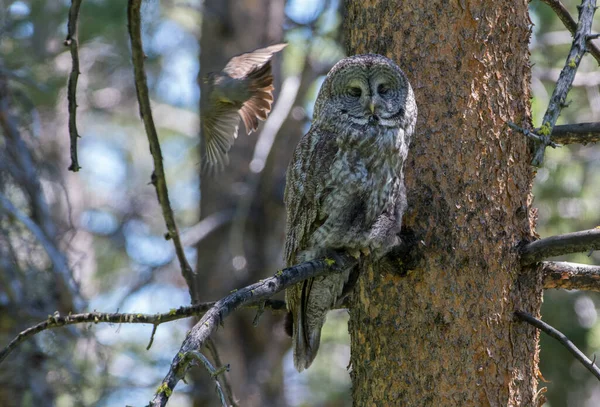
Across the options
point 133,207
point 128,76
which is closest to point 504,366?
point 133,207

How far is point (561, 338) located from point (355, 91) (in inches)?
53.5

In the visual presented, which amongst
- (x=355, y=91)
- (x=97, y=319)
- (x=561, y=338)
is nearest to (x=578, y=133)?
(x=561, y=338)

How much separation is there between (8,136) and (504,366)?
12.9 ft

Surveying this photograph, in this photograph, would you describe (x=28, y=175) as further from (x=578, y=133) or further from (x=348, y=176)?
(x=578, y=133)

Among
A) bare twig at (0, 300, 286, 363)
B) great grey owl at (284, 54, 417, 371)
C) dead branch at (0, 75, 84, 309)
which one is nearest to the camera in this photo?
bare twig at (0, 300, 286, 363)

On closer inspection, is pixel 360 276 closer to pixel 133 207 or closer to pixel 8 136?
pixel 8 136

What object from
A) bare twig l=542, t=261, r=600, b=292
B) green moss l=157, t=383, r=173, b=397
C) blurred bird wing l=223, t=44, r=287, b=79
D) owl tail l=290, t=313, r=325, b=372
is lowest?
owl tail l=290, t=313, r=325, b=372

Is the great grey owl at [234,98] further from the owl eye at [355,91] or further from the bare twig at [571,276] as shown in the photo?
the bare twig at [571,276]

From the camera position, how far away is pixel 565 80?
222 centimetres

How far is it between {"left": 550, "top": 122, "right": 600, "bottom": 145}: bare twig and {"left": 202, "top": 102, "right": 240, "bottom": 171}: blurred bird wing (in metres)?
1.55

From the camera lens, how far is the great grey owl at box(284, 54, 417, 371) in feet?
9.50

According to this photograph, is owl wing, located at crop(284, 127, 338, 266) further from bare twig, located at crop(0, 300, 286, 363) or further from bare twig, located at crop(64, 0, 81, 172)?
bare twig, located at crop(64, 0, 81, 172)

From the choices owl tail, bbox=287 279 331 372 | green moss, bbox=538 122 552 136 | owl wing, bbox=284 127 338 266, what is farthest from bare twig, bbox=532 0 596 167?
owl tail, bbox=287 279 331 372

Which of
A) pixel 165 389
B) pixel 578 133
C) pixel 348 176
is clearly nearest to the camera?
pixel 165 389
